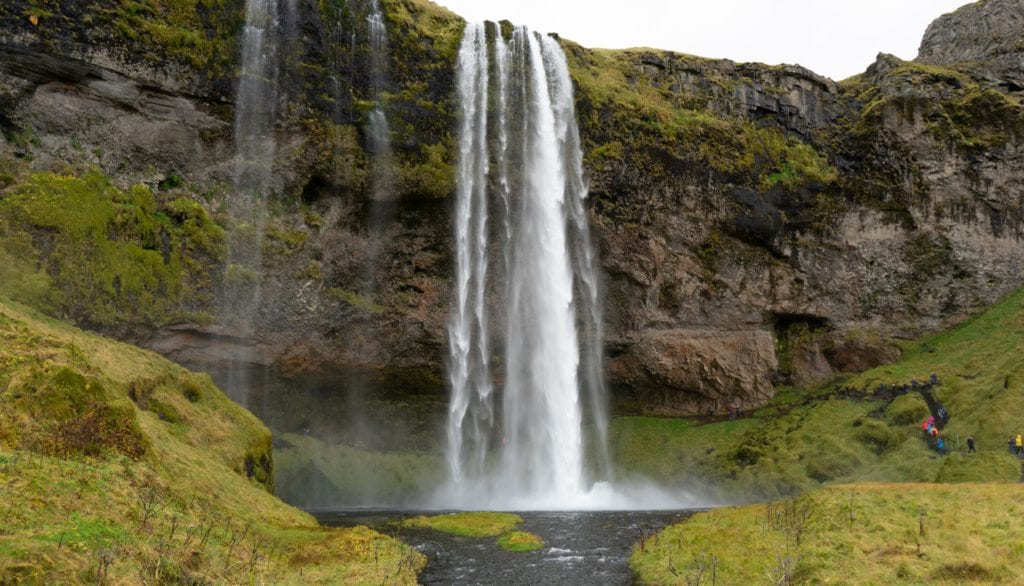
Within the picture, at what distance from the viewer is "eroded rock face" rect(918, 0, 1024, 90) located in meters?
58.3

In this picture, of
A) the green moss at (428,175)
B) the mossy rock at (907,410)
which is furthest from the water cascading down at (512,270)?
the mossy rock at (907,410)

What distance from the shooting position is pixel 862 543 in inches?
616

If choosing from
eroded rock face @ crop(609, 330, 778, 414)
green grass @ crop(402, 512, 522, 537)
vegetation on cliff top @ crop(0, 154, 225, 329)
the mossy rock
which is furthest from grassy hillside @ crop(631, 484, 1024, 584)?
vegetation on cliff top @ crop(0, 154, 225, 329)

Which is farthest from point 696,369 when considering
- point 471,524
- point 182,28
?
point 182,28

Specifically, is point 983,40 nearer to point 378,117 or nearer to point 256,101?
Answer: point 378,117

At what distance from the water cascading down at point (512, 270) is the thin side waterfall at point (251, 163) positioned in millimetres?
12107

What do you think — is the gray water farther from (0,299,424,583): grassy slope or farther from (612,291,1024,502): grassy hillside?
(612,291,1024,502): grassy hillside

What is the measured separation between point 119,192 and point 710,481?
1572 inches

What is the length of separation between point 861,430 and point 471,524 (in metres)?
27.8

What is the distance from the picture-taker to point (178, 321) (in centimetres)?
3706

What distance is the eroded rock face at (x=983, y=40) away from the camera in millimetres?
58344

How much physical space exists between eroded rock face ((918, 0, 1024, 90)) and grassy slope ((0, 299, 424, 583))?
67026 mm

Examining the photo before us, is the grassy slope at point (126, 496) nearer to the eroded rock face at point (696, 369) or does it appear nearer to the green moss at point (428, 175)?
the green moss at point (428, 175)

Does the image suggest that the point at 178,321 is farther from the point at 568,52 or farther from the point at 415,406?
the point at 568,52
